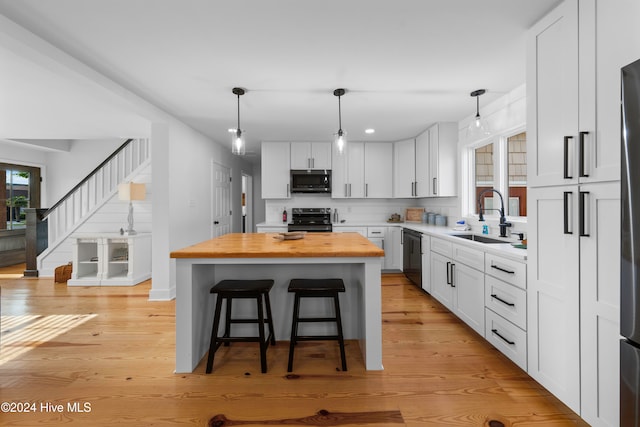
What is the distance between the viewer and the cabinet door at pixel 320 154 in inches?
210

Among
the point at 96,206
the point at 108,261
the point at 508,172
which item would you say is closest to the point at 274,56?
the point at 508,172

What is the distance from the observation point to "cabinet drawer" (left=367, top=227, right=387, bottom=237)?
504 cm

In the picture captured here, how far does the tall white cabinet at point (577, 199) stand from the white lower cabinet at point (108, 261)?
494 centimetres

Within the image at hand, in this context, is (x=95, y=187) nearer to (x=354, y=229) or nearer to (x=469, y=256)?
(x=354, y=229)

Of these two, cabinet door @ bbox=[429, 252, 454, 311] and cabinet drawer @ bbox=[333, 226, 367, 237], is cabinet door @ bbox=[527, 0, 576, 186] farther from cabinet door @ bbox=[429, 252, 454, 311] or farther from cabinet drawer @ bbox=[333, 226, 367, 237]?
cabinet drawer @ bbox=[333, 226, 367, 237]

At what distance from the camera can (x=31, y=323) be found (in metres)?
3.10

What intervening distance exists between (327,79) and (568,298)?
2.40 m

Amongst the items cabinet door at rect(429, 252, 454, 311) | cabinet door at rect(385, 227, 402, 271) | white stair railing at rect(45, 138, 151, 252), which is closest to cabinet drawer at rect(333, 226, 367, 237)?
cabinet door at rect(385, 227, 402, 271)

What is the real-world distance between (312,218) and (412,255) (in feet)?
6.16

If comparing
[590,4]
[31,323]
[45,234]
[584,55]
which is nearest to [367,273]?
[584,55]

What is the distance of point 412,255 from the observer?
428 centimetres

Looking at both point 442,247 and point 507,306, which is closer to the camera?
point 507,306

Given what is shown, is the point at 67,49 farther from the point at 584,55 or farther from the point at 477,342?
the point at 477,342

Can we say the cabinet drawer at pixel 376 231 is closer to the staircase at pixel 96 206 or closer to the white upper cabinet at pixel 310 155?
the white upper cabinet at pixel 310 155
